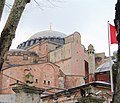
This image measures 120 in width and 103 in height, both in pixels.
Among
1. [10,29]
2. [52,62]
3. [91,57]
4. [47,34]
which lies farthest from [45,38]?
[10,29]

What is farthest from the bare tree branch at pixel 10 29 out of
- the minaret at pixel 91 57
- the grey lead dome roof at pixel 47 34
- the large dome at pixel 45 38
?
the grey lead dome roof at pixel 47 34

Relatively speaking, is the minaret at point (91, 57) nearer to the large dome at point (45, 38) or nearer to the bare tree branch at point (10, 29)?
the large dome at point (45, 38)

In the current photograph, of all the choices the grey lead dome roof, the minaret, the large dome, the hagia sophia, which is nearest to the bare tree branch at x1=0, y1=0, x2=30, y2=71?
the hagia sophia

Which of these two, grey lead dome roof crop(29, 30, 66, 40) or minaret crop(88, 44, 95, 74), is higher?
grey lead dome roof crop(29, 30, 66, 40)

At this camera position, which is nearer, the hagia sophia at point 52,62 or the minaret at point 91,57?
the hagia sophia at point 52,62

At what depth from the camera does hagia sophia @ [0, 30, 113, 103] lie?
44.7 meters

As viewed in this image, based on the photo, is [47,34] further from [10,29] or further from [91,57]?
[10,29]

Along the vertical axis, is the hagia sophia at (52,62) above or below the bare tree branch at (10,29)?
above

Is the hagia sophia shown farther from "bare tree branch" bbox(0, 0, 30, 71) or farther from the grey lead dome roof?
"bare tree branch" bbox(0, 0, 30, 71)

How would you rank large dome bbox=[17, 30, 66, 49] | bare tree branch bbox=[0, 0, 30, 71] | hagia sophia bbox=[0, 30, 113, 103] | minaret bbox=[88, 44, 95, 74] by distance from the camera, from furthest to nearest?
large dome bbox=[17, 30, 66, 49] → minaret bbox=[88, 44, 95, 74] → hagia sophia bbox=[0, 30, 113, 103] → bare tree branch bbox=[0, 0, 30, 71]

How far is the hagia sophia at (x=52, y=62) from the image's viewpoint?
4474cm

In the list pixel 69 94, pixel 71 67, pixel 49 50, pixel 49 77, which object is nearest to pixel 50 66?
pixel 49 77

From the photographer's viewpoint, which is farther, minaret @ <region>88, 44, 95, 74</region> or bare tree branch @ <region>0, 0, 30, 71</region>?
minaret @ <region>88, 44, 95, 74</region>

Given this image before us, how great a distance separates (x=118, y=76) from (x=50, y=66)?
4466 cm
